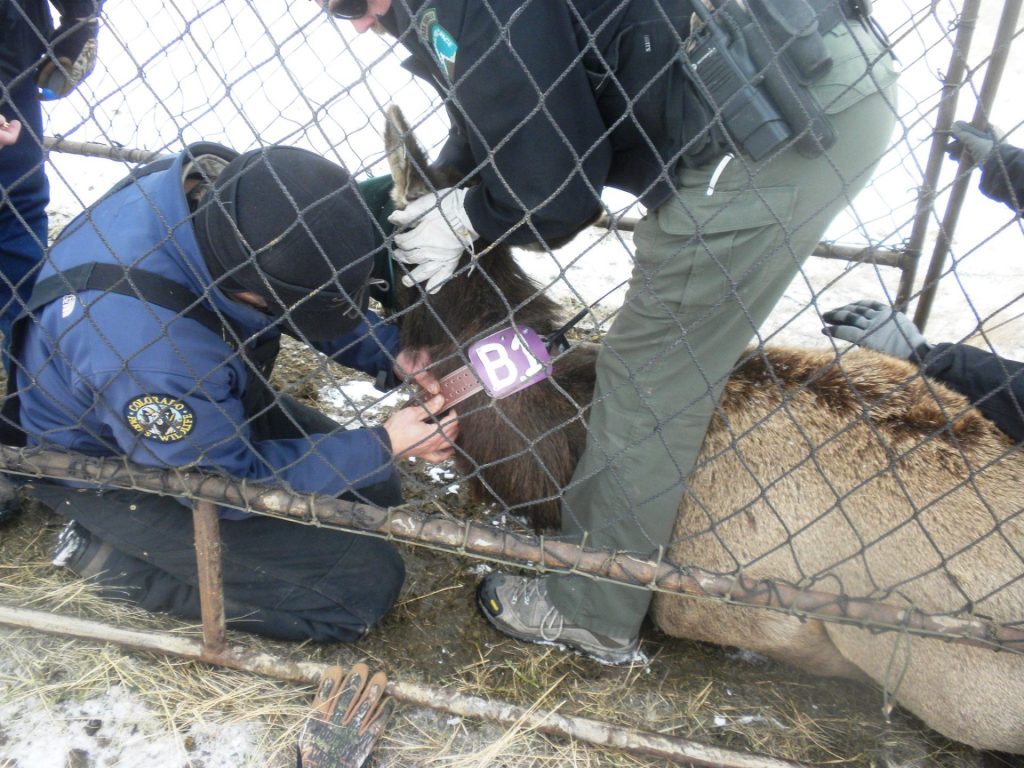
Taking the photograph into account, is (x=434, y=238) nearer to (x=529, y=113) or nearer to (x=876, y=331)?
(x=529, y=113)

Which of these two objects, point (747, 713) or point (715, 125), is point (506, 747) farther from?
point (715, 125)

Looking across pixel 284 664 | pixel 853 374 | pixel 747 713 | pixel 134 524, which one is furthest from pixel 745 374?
pixel 134 524

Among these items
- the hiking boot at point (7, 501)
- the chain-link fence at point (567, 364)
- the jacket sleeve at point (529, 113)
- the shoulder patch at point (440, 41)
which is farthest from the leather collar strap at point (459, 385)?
the hiking boot at point (7, 501)

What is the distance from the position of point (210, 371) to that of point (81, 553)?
4.18 ft

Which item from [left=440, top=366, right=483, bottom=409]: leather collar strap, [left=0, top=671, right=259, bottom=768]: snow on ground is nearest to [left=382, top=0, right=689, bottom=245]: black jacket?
[left=440, top=366, right=483, bottom=409]: leather collar strap

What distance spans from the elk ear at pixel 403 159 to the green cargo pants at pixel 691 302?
2.36ft

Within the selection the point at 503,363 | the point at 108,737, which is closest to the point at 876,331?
the point at 503,363

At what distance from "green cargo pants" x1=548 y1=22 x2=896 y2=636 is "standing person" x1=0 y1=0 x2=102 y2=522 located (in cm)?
232

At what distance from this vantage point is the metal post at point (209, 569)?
8.26 feet

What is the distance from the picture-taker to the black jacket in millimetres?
2061

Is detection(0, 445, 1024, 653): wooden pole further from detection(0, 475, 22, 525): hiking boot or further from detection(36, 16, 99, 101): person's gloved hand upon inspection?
detection(36, 16, 99, 101): person's gloved hand

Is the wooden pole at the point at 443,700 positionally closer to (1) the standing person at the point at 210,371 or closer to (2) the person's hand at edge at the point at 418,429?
(1) the standing person at the point at 210,371

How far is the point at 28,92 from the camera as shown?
3.26 metres

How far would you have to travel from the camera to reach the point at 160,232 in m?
2.42
